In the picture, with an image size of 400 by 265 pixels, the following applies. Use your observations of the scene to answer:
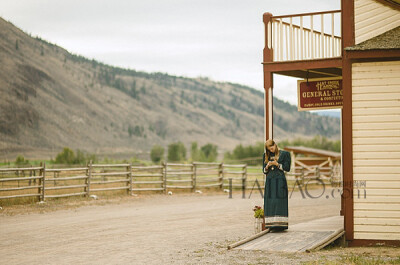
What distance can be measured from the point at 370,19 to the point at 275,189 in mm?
3827

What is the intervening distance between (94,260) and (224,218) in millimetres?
7390

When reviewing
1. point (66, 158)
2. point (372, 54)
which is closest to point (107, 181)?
point (372, 54)

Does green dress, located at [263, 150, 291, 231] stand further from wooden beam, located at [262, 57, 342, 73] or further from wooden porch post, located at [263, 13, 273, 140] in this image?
wooden beam, located at [262, 57, 342, 73]

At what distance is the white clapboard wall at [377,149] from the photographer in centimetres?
1014

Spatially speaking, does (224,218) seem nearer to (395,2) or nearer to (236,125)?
(395,2)

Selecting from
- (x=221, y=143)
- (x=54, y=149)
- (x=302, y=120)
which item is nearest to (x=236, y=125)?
(x=221, y=143)

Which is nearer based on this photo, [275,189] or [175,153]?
[275,189]

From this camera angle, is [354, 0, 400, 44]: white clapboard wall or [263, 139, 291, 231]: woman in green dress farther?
[263, 139, 291, 231]: woman in green dress

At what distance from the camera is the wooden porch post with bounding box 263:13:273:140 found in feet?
38.2

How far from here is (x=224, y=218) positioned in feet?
53.0

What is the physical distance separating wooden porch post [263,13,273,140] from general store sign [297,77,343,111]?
1131 millimetres

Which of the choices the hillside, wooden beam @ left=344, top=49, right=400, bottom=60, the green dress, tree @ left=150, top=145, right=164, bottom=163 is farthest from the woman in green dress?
the hillside

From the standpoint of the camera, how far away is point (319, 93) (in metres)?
12.7

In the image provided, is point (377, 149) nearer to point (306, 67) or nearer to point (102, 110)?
point (306, 67)
